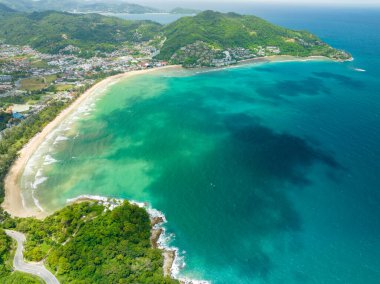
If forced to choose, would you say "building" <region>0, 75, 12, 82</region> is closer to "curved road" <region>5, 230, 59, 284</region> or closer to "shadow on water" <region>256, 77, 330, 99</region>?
"curved road" <region>5, 230, 59, 284</region>

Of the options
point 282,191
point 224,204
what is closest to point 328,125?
point 282,191

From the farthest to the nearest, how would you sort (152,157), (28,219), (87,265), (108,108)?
(108,108) < (152,157) < (28,219) < (87,265)

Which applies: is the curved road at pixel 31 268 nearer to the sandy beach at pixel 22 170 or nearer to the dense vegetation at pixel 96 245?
the dense vegetation at pixel 96 245

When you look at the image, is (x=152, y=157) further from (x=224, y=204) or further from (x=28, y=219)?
(x=28, y=219)

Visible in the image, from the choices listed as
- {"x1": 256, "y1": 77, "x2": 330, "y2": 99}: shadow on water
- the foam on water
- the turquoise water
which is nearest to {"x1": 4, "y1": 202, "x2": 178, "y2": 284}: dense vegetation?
the foam on water

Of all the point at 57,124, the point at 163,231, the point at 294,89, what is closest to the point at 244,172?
the point at 163,231

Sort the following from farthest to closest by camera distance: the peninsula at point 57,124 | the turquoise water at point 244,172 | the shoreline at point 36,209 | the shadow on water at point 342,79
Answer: the shadow on water at point 342,79 → the shoreline at point 36,209 → the turquoise water at point 244,172 → the peninsula at point 57,124

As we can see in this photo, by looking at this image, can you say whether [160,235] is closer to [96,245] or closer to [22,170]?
[96,245]

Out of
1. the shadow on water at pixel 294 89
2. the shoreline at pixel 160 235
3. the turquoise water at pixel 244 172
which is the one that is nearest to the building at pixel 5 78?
the turquoise water at pixel 244 172
